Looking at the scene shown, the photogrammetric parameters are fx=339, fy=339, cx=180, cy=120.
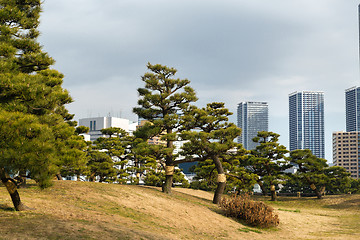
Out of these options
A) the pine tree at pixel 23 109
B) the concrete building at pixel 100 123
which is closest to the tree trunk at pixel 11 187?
the pine tree at pixel 23 109

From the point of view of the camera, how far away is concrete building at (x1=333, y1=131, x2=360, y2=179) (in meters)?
138

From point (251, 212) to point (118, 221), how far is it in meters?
7.75

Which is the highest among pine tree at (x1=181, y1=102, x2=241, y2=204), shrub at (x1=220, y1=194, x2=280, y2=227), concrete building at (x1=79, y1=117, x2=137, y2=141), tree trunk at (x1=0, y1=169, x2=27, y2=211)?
concrete building at (x1=79, y1=117, x2=137, y2=141)

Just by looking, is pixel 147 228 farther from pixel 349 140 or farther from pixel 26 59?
pixel 349 140

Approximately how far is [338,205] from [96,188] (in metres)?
24.3

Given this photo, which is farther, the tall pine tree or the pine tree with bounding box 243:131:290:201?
the pine tree with bounding box 243:131:290:201

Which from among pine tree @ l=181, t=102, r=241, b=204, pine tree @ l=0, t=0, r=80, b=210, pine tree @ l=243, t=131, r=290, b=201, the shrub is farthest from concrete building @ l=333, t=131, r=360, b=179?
pine tree @ l=0, t=0, r=80, b=210

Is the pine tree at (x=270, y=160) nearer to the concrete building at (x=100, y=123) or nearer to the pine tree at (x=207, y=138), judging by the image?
the pine tree at (x=207, y=138)

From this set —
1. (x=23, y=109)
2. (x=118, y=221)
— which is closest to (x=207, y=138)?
(x=118, y=221)

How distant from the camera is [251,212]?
1661 centimetres

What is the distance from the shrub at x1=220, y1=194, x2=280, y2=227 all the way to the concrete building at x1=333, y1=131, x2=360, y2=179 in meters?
136

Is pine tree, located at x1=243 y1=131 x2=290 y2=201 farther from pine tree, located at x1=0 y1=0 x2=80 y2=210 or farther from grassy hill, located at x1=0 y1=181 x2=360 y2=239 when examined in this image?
pine tree, located at x1=0 y1=0 x2=80 y2=210

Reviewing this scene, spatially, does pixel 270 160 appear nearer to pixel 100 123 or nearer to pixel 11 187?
pixel 11 187

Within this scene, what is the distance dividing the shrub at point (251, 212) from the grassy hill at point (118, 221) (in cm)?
52
